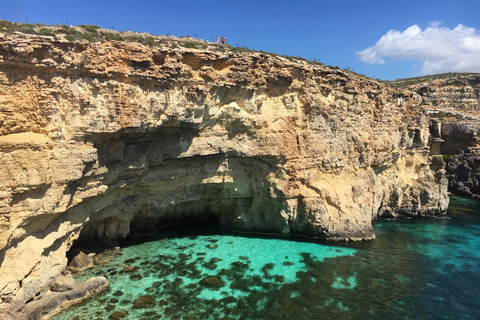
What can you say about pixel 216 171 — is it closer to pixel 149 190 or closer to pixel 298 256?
Result: pixel 149 190

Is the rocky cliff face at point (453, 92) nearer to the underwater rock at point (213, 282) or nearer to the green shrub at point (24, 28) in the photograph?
the underwater rock at point (213, 282)

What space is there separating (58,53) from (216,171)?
34.4 ft

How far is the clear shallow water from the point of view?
1259 centimetres

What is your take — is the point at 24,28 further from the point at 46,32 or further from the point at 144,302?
the point at 144,302

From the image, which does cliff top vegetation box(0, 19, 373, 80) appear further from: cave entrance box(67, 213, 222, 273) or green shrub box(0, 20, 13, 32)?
cave entrance box(67, 213, 222, 273)

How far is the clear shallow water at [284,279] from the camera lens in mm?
12586

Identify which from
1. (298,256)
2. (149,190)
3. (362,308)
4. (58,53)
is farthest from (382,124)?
(58,53)

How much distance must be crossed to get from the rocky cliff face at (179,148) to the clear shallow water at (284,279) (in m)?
2.19

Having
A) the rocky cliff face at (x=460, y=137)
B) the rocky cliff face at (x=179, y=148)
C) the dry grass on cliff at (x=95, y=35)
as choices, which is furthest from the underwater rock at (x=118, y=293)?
the rocky cliff face at (x=460, y=137)

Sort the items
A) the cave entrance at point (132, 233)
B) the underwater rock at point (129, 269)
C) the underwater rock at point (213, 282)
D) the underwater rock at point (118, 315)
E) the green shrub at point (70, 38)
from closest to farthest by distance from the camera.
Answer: the underwater rock at point (118, 315), the green shrub at point (70, 38), the underwater rock at point (213, 282), the underwater rock at point (129, 269), the cave entrance at point (132, 233)

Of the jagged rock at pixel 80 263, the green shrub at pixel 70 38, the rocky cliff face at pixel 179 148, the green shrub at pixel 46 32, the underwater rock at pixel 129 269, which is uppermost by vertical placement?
the green shrub at pixel 46 32

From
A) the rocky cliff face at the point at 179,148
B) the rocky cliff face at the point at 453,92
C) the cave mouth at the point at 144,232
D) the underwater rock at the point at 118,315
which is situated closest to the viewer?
the rocky cliff face at the point at 179,148

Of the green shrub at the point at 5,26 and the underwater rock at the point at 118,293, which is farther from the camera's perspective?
the underwater rock at the point at 118,293

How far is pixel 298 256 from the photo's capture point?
58.4 feet
